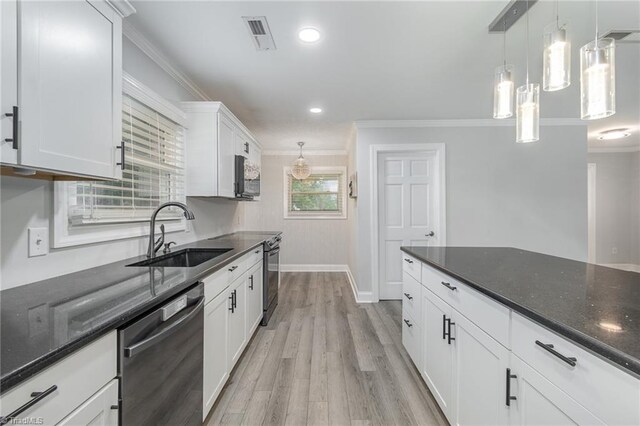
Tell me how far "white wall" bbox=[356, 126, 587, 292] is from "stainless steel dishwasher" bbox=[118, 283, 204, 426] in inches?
114

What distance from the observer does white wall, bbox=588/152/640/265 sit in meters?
5.85

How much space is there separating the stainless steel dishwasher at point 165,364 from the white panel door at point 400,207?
9.94 feet

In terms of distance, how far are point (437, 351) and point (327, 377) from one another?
2.87 feet

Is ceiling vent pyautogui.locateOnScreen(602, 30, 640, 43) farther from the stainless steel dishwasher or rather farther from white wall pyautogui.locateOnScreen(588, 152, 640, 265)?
white wall pyautogui.locateOnScreen(588, 152, 640, 265)

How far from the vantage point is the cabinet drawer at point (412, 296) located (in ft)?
6.68

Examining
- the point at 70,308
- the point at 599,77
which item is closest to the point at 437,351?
the point at 599,77

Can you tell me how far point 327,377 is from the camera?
2.12 meters

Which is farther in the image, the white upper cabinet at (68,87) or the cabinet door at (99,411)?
the white upper cabinet at (68,87)

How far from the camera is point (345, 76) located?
8.63ft

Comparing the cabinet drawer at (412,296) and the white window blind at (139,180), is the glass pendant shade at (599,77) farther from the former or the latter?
the white window blind at (139,180)

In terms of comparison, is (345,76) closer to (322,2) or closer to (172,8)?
(322,2)

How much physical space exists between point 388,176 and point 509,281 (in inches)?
114

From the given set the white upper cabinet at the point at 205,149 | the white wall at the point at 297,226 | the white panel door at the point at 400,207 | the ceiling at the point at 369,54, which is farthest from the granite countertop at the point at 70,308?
the white wall at the point at 297,226

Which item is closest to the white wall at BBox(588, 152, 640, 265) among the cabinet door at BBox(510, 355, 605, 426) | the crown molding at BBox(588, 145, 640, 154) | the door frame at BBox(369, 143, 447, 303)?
the crown molding at BBox(588, 145, 640, 154)
